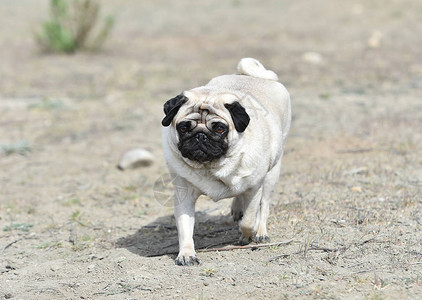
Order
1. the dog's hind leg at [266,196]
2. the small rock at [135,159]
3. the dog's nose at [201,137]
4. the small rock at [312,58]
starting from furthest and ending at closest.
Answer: the small rock at [312,58], the small rock at [135,159], the dog's hind leg at [266,196], the dog's nose at [201,137]

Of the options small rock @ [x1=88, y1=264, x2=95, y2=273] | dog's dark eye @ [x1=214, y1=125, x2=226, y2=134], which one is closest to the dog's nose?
dog's dark eye @ [x1=214, y1=125, x2=226, y2=134]

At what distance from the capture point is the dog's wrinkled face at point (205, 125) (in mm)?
4625

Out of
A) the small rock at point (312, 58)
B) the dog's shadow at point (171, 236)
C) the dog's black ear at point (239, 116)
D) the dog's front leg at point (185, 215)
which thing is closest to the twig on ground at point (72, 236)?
the dog's shadow at point (171, 236)

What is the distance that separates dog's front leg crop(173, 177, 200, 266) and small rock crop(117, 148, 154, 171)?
11.6ft

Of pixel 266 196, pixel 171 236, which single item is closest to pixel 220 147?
pixel 266 196

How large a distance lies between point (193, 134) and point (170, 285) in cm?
112

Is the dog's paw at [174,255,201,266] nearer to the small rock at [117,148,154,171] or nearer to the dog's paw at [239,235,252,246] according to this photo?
the dog's paw at [239,235,252,246]

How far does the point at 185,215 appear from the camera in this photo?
16.8ft

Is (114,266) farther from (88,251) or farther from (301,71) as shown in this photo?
(301,71)

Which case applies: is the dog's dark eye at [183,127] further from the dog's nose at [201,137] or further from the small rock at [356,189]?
the small rock at [356,189]

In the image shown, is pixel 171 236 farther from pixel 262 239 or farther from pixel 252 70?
pixel 252 70

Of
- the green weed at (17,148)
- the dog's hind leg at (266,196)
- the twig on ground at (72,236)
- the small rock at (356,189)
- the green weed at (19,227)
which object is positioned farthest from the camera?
the green weed at (17,148)

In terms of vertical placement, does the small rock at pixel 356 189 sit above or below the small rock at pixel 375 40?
above

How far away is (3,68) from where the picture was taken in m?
15.7
